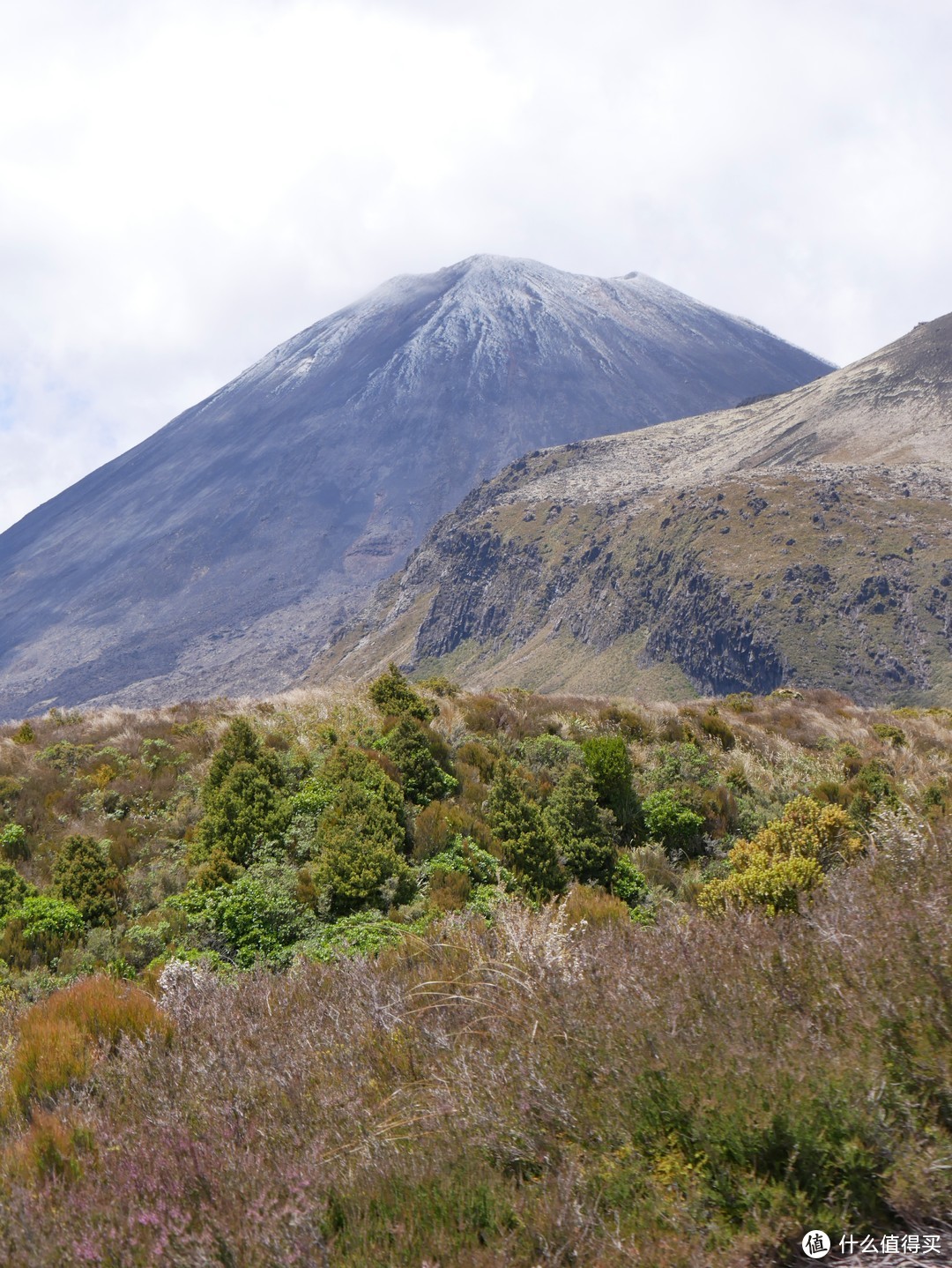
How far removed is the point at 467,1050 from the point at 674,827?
672 centimetres

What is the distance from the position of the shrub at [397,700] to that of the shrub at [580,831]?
11.5 ft

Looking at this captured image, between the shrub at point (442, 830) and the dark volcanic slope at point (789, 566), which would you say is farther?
the dark volcanic slope at point (789, 566)

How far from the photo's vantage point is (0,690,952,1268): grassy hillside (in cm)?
253

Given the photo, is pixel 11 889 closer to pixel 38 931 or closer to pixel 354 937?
pixel 38 931

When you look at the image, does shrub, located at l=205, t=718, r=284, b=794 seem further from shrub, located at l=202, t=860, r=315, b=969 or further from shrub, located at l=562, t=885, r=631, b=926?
shrub, located at l=562, t=885, r=631, b=926

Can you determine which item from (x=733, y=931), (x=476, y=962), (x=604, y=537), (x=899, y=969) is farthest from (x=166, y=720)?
(x=604, y=537)

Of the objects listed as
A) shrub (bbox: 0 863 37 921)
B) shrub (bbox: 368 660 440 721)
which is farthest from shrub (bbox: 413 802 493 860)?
shrub (bbox: 0 863 37 921)

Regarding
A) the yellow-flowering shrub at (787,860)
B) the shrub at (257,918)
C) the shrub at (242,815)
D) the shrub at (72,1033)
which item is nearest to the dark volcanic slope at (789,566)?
the yellow-flowering shrub at (787,860)

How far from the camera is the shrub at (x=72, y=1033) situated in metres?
3.78

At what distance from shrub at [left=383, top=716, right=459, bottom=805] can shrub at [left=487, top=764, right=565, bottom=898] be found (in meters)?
1.15

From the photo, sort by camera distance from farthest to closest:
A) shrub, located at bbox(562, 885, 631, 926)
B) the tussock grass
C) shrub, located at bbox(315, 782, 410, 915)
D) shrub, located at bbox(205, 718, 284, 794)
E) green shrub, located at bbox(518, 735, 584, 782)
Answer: green shrub, located at bbox(518, 735, 584, 782) < shrub, located at bbox(205, 718, 284, 794) < shrub, located at bbox(315, 782, 410, 915) < shrub, located at bbox(562, 885, 631, 926) < the tussock grass

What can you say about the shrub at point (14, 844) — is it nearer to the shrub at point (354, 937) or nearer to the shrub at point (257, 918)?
the shrub at point (257, 918)

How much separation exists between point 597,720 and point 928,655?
417 feet

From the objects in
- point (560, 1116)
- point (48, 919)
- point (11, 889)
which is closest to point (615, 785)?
point (48, 919)
